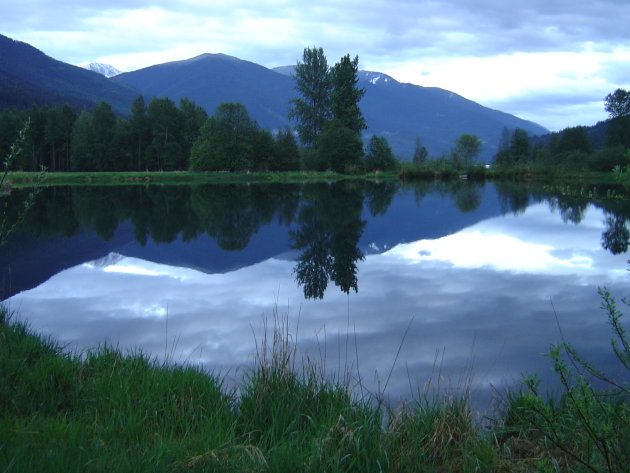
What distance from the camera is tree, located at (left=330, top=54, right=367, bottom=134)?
67.2 meters

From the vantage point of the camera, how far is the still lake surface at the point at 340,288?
273 inches

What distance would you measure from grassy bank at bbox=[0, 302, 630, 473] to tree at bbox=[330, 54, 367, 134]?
63.9m

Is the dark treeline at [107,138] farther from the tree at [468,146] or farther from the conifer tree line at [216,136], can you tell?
the tree at [468,146]

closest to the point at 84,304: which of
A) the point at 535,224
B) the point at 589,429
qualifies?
the point at 589,429

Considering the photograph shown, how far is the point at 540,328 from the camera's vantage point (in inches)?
323

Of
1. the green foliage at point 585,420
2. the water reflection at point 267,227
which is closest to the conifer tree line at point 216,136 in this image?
the water reflection at point 267,227

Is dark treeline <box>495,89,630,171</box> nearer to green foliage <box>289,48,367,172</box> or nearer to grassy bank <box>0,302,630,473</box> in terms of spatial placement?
green foliage <box>289,48,367,172</box>

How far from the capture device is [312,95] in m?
69.9

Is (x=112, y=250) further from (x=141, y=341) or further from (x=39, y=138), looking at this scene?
(x=39, y=138)

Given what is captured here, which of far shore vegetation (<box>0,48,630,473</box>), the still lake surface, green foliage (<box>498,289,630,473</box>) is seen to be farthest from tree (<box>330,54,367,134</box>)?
green foliage (<box>498,289,630,473</box>)

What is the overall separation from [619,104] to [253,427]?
88.9 m

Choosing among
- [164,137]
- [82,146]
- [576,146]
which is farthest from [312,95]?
[576,146]

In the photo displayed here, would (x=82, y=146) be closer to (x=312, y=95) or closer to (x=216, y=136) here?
(x=216, y=136)

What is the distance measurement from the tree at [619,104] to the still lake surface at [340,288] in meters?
65.7
